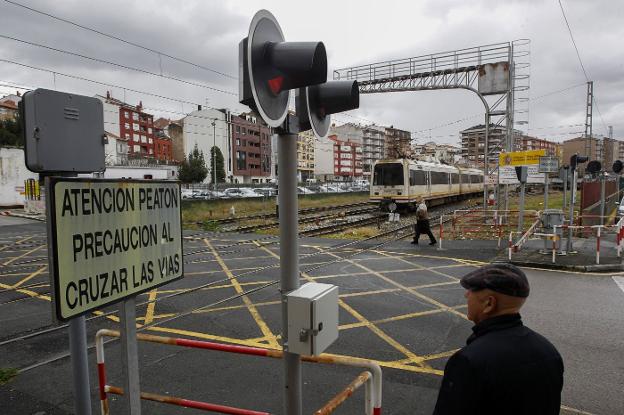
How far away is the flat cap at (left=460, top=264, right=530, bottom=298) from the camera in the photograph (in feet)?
6.25

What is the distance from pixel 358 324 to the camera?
630 cm

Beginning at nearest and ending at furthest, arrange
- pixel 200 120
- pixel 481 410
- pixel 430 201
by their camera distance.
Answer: pixel 481 410 < pixel 430 201 < pixel 200 120

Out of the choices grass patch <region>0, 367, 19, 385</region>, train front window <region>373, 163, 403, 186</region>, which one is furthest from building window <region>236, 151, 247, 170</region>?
grass patch <region>0, 367, 19, 385</region>

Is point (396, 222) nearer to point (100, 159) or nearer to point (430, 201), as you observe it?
point (430, 201)

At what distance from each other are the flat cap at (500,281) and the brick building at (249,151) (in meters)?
77.2

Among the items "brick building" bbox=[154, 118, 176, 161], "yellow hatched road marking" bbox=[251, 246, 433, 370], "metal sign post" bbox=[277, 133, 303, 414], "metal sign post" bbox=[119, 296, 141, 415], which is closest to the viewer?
"metal sign post" bbox=[119, 296, 141, 415]

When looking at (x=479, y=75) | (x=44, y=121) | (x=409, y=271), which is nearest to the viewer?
(x=44, y=121)

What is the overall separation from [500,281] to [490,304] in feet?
0.38

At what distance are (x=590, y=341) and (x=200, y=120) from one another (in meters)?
77.5

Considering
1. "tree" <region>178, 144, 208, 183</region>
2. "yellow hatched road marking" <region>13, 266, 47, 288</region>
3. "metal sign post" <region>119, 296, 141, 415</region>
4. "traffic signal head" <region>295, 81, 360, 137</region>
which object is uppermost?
"tree" <region>178, 144, 208, 183</region>

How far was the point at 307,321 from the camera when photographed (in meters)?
2.25

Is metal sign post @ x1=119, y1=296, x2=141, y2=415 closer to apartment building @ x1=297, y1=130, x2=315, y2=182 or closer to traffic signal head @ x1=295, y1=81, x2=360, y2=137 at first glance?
traffic signal head @ x1=295, y1=81, x2=360, y2=137

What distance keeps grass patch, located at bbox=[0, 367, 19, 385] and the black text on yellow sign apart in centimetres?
346

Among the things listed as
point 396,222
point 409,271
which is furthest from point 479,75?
point 409,271
